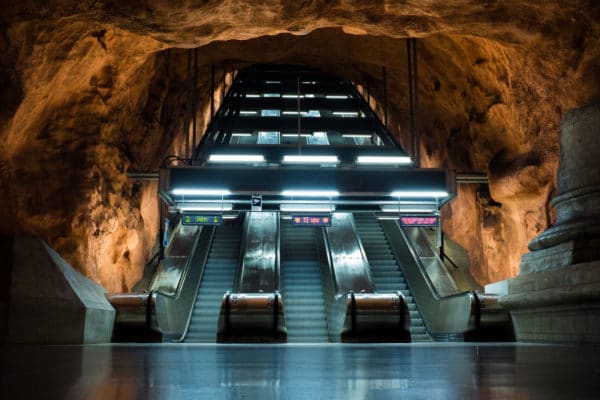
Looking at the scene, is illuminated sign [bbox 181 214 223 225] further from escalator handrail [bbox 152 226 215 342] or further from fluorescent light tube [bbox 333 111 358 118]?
fluorescent light tube [bbox 333 111 358 118]

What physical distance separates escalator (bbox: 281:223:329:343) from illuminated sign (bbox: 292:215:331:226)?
1772 mm

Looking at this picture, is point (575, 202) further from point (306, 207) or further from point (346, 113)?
point (346, 113)

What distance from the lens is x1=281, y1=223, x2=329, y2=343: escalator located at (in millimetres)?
12516

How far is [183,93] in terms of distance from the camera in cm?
1727

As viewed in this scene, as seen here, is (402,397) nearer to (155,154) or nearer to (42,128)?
(42,128)

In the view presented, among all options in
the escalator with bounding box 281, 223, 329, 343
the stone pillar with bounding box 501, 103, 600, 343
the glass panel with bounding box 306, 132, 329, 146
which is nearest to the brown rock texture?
the stone pillar with bounding box 501, 103, 600, 343

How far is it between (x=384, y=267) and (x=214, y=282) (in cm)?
454

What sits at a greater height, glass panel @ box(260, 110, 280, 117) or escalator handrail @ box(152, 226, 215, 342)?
glass panel @ box(260, 110, 280, 117)

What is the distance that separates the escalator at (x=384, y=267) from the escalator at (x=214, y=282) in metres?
3.77

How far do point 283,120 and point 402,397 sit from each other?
23288mm

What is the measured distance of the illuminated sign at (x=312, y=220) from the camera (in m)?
13.6

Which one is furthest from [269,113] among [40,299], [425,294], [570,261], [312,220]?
[570,261]

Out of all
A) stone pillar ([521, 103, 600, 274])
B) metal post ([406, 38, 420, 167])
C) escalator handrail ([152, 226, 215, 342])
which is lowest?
escalator handrail ([152, 226, 215, 342])

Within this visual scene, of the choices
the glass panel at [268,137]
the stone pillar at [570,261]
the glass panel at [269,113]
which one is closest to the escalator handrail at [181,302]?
the stone pillar at [570,261]
